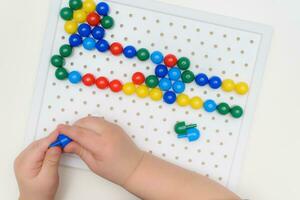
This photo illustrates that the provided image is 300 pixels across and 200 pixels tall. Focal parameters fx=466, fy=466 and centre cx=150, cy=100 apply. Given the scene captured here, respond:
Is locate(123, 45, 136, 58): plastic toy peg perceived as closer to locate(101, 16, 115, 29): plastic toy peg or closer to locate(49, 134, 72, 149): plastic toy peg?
locate(101, 16, 115, 29): plastic toy peg

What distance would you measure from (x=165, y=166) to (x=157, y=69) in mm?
168

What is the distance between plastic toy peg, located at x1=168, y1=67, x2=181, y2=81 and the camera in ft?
2.66

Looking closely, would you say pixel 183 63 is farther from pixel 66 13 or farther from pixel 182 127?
pixel 66 13

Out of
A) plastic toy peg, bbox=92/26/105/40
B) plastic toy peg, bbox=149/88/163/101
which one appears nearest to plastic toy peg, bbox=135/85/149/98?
plastic toy peg, bbox=149/88/163/101

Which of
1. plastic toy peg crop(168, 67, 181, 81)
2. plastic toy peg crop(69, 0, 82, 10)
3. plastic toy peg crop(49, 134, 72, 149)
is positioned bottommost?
plastic toy peg crop(49, 134, 72, 149)

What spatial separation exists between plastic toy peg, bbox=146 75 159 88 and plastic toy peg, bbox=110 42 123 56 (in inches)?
2.7

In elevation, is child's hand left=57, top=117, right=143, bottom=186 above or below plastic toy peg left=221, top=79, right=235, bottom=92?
below

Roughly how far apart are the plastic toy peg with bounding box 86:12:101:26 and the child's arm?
0.16 metres

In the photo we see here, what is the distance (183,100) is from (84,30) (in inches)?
8.3

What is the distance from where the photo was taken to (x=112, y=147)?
775 millimetres

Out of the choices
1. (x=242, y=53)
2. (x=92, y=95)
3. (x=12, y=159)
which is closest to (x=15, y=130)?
(x=12, y=159)

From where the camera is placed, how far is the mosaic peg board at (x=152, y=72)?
815mm

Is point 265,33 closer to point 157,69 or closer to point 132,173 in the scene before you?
point 157,69

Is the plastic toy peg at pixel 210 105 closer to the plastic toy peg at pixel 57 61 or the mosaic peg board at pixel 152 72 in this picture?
the mosaic peg board at pixel 152 72
